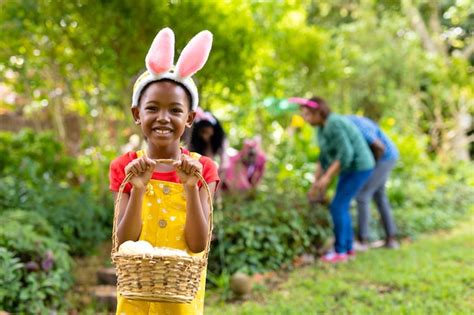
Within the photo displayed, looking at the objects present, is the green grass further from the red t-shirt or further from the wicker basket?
the wicker basket

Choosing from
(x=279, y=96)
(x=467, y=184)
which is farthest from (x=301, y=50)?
(x=467, y=184)

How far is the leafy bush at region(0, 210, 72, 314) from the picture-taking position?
3.58 metres

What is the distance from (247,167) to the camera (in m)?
6.27

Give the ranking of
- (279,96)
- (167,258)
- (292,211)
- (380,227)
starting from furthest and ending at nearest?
(279,96)
(380,227)
(292,211)
(167,258)

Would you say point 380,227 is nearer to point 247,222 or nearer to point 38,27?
point 247,222

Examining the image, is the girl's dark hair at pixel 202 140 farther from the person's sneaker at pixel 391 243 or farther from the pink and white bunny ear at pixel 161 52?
the pink and white bunny ear at pixel 161 52

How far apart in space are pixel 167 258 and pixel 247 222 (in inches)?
133

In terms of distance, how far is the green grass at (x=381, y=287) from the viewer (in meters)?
3.83

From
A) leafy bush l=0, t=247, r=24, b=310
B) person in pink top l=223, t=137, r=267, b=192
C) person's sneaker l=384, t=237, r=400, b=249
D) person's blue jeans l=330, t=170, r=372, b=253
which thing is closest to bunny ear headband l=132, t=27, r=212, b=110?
leafy bush l=0, t=247, r=24, b=310

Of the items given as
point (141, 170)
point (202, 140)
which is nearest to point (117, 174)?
point (141, 170)

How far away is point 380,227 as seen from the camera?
6824mm

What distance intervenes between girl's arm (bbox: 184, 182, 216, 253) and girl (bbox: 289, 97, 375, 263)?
3.29 metres

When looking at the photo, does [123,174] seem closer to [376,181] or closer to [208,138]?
[208,138]

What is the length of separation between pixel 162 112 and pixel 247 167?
170 inches
